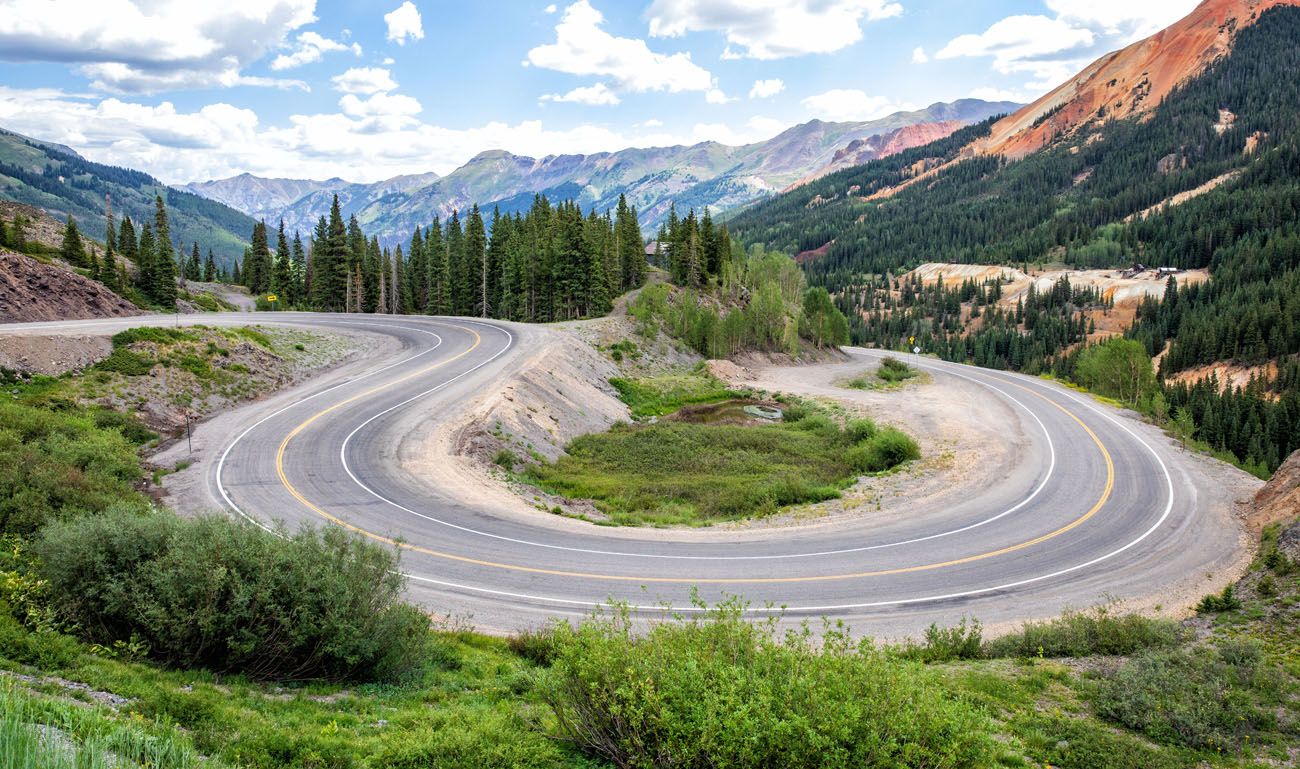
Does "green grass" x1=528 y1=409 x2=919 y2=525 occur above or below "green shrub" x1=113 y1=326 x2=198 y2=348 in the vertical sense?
below

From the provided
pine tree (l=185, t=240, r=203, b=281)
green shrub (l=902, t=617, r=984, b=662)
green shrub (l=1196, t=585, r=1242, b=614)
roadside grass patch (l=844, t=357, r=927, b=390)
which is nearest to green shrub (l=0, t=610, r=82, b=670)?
green shrub (l=902, t=617, r=984, b=662)

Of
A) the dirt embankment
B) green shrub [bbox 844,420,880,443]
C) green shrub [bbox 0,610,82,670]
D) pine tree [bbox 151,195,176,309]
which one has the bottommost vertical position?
green shrub [bbox 844,420,880,443]

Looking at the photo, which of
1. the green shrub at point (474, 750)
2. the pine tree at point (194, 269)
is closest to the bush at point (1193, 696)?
the green shrub at point (474, 750)

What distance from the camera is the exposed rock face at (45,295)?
40.0 m

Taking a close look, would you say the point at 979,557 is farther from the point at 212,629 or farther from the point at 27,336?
the point at 27,336

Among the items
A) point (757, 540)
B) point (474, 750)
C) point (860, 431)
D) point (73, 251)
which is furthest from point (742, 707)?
point (73, 251)

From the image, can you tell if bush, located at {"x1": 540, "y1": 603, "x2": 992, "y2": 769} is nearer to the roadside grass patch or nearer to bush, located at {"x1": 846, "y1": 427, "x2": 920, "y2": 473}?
bush, located at {"x1": 846, "y1": 427, "x2": 920, "y2": 473}

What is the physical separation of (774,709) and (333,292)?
80.4 meters

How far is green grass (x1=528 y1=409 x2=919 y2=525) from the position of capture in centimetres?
2878

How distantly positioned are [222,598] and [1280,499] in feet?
107

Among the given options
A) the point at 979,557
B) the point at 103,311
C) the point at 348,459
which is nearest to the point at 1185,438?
the point at 979,557

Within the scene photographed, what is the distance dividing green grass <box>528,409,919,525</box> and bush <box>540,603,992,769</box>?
54.1 ft

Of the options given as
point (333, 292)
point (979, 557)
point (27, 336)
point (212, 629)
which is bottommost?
point (979, 557)

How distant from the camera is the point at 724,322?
234 ft
